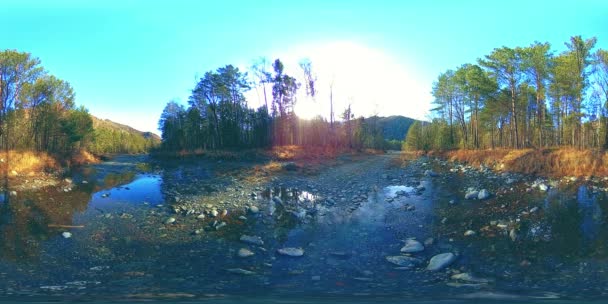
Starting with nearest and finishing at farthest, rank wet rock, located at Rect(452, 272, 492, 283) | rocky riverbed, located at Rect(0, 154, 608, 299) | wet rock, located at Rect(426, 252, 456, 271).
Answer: rocky riverbed, located at Rect(0, 154, 608, 299)
wet rock, located at Rect(452, 272, 492, 283)
wet rock, located at Rect(426, 252, 456, 271)

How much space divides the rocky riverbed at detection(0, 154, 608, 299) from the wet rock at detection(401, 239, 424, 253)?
36mm

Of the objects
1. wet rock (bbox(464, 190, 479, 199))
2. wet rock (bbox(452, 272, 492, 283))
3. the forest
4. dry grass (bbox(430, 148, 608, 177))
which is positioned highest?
the forest

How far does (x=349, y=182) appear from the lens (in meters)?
19.3

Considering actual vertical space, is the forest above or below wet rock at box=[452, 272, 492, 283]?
above

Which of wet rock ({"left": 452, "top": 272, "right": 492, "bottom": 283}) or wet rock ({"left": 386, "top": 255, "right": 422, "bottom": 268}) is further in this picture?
wet rock ({"left": 386, "top": 255, "right": 422, "bottom": 268})

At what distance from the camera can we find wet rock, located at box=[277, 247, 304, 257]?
821 cm

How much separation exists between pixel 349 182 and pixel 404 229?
908 centimetres

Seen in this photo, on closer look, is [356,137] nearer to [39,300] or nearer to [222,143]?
[222,143]

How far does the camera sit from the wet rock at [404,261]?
7.62 metres

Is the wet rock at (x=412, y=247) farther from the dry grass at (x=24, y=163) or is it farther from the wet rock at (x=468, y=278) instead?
the dry grass at (x=24, y=163)

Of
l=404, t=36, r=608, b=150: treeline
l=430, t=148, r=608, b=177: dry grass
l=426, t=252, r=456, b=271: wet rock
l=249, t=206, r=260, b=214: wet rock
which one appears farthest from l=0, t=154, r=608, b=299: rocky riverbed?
l=404, t=36, r=608, b=150: treeline

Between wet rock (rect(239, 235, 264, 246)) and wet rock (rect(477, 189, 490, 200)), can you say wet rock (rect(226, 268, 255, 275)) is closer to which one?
wet rock (rect(239, 235, 264, 246))

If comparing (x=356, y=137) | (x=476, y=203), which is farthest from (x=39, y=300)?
(x=356, y=137)

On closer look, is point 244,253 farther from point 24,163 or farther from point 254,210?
point 24,163
